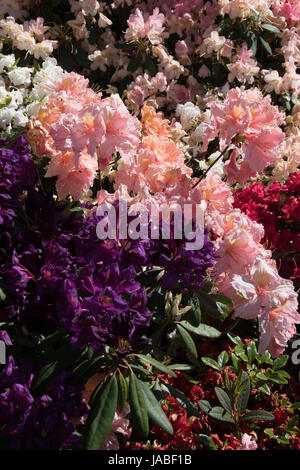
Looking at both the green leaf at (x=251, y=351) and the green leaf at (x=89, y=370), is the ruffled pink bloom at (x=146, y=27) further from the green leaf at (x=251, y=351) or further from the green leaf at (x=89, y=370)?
the green leaf at (x=89, y=370)

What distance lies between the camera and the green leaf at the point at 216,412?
4.19 ft

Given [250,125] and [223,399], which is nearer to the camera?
[223,399]

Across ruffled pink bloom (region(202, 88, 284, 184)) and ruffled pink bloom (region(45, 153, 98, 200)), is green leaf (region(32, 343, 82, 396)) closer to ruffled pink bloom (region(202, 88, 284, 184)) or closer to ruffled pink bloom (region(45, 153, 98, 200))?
ruffled pink bloom (region(45, 153, 98, 200))

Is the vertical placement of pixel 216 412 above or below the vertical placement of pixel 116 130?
below

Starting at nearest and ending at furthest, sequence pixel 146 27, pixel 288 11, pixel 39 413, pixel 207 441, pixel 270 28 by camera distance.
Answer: pixel 39 413, pixel 207 441, pixel 146 27, pixel 270 28, pixel 288 11

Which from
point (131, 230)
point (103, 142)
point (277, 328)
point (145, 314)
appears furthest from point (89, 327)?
point (103, 142)

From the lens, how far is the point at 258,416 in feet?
4.22

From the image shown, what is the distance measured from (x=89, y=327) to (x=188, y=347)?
0.33 m

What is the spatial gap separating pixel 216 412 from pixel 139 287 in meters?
0.42

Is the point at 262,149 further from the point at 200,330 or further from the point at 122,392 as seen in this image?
the point at 122,392

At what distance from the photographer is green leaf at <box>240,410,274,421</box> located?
1.28 meters

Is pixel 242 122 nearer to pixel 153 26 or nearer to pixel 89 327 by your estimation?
pixel 89 327

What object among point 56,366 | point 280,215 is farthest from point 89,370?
point 280,215

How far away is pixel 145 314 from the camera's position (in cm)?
107
